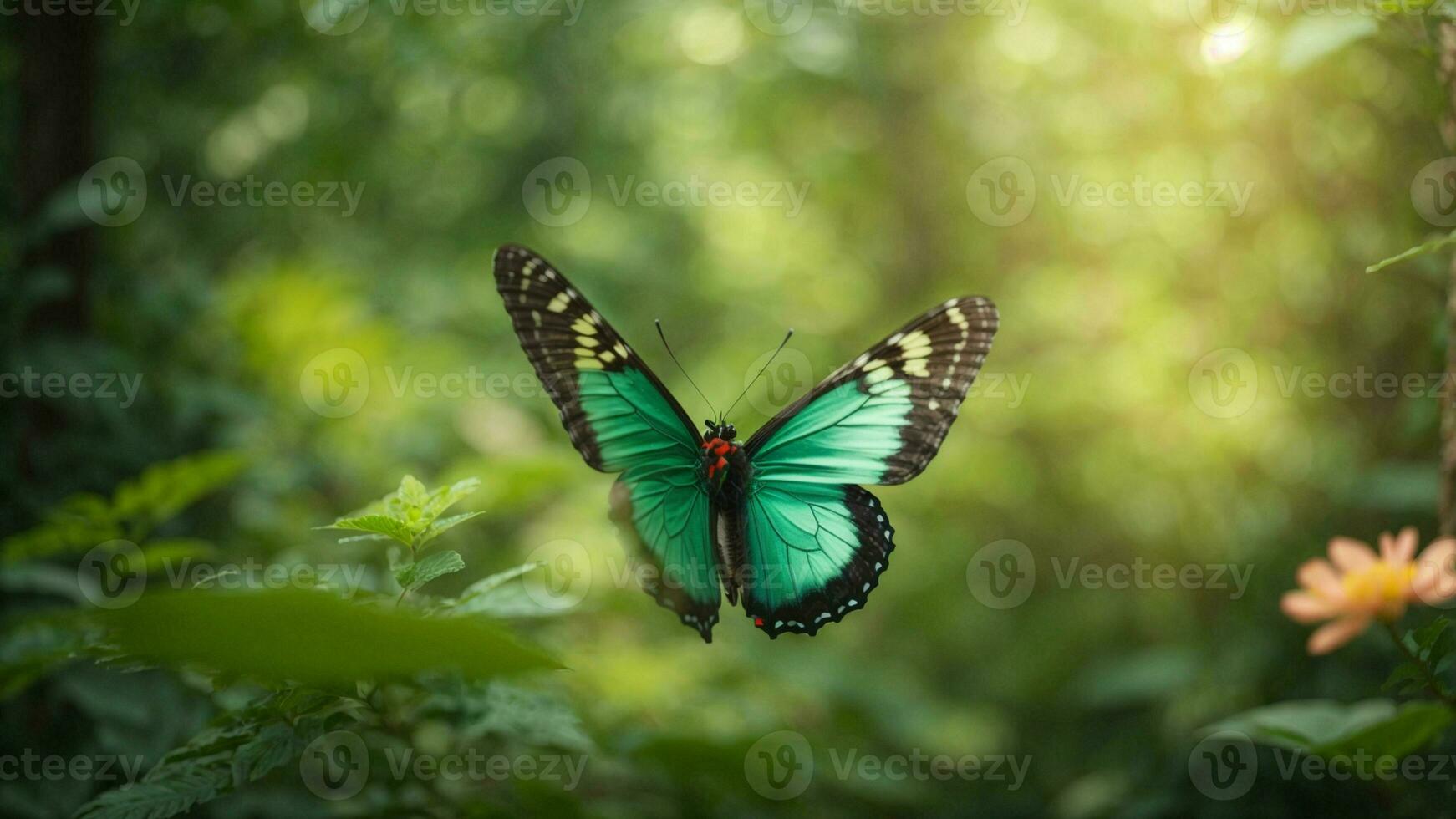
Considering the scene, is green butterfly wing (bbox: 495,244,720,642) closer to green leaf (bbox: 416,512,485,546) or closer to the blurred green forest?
green leaf (bbox: 416,512,485,546)

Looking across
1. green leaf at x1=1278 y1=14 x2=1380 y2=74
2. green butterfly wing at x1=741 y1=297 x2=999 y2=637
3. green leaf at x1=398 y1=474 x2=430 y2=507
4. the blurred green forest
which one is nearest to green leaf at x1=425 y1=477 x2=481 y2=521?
green leaf at x1=398 y1=474 x2=430 y2=507

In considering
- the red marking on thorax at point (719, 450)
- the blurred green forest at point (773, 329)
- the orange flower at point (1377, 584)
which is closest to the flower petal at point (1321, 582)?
the orange flower at point (1377, 584)

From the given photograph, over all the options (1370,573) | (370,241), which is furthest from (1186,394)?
(370,241)

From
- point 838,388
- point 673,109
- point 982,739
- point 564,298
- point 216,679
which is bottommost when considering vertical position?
point 982,739

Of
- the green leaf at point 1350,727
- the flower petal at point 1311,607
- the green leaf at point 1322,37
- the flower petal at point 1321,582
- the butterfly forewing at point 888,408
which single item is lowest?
the green leaf at point 1350,727

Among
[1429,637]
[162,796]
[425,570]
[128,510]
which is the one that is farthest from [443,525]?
[1429,637]

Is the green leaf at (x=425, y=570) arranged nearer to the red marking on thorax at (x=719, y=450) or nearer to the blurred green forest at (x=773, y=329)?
the red marking on thorax at (x=719, y=450)

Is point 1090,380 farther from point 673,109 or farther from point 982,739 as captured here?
point 673,109
